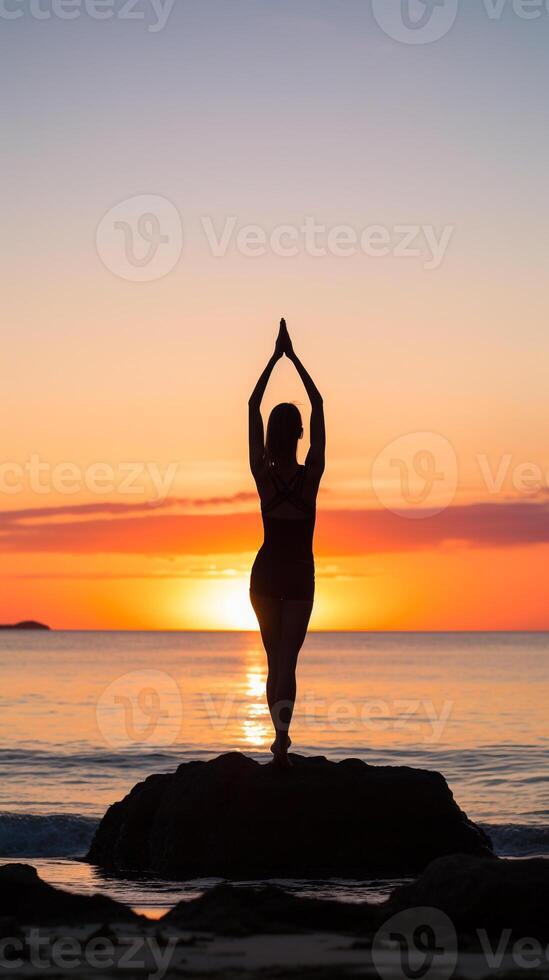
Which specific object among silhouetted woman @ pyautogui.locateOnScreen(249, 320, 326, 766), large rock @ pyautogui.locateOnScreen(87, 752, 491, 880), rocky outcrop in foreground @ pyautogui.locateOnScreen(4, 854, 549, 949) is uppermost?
silhouetted woman @ pyautogui.locateOnScreen(249, 320, 326, 766)

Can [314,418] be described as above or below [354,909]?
above

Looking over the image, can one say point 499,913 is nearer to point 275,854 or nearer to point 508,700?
point 275,854

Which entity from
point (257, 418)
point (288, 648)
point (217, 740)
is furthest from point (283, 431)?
point (217, 740)

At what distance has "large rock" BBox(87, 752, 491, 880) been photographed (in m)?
11.9

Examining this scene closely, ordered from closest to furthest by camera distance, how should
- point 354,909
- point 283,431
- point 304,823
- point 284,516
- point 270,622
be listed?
point 354,909, point 283,431, point 284,516, point 270,622, point 304,823

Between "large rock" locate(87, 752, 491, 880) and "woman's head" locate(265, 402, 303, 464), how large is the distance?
12.1 ft

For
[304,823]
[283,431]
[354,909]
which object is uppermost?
[283,431]

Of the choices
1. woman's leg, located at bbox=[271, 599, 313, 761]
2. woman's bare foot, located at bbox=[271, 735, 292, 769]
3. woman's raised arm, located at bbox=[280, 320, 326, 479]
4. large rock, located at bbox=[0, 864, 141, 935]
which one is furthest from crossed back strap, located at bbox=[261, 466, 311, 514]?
large rock, located at bbox=[0, 864, 141, 935]

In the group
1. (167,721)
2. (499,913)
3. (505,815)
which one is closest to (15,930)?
(499,913)

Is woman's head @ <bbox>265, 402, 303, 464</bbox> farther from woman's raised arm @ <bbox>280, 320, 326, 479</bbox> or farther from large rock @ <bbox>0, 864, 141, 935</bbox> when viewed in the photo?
large rock @ <bbox>0, 864, 141, 935</bbox>

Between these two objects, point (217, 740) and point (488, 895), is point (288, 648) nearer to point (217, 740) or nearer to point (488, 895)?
point (488, 895)

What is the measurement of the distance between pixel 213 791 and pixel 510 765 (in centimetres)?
1772

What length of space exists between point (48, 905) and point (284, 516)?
383 centimetres

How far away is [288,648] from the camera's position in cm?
1035
